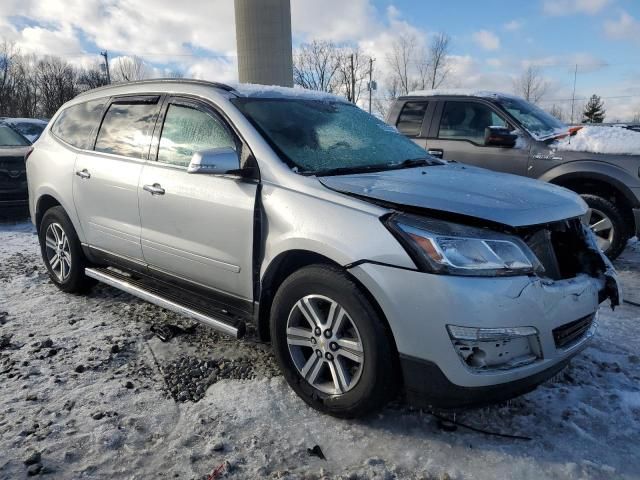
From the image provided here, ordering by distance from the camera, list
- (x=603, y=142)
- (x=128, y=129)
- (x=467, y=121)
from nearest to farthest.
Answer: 1. (x=128, y=129)
2. (x=603, y=142)
3. (x=467, y=121)

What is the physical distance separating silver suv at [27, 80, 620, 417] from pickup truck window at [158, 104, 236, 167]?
12 millimetres

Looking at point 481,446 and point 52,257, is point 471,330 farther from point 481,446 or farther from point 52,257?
point 52,257

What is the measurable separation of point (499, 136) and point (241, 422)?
14.4 feet

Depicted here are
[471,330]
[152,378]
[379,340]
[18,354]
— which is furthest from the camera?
[18,354]

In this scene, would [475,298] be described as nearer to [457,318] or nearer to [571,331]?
[457,318]

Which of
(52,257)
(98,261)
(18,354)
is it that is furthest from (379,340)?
(52,257)

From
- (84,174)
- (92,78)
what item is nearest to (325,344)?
(84,174)

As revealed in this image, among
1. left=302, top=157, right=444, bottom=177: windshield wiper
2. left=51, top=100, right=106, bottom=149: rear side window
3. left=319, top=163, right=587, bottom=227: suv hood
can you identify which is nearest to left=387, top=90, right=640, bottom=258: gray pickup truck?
left=302, top=157, right=444, bottom=177: windshield wiper

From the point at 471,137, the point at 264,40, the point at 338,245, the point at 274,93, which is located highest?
the point at 264,40

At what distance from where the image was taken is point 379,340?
2391 mm

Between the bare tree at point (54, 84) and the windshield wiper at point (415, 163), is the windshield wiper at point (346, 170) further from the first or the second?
the bare tree at point (54, 84)

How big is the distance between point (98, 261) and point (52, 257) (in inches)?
33.4

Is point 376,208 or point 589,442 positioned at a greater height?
point 376,208

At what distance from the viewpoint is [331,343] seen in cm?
260
